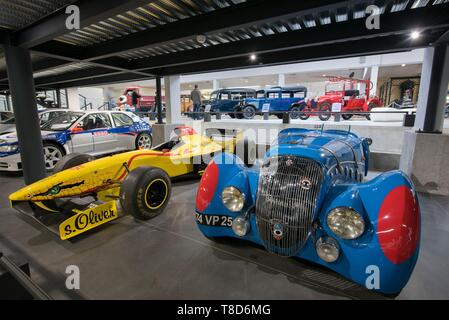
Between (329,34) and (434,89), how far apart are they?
83.6 inches

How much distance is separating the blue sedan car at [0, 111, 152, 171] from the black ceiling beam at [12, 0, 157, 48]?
7.25ft

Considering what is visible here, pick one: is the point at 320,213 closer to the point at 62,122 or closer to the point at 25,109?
the point at 25,109

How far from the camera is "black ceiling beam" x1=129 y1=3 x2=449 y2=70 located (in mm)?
2961

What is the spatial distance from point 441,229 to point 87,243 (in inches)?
164

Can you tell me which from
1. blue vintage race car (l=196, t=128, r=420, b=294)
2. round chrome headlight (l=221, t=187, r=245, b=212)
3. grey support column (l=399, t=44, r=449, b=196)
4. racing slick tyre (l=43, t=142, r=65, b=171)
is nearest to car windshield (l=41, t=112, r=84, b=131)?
racing slick tyre (l=43, t=142, r=65, b=171)

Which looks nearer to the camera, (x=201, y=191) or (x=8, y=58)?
(x=201, y=191)

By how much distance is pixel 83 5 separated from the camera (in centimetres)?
281

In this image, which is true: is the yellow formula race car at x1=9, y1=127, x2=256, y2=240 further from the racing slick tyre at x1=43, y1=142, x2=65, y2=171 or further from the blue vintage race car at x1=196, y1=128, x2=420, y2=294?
the racing slick tyre at x1=43, y1=142, x2=65, y2=171

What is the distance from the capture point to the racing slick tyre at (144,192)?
9.03ft

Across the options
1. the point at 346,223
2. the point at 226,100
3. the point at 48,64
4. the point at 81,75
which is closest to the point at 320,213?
the point at 346,223

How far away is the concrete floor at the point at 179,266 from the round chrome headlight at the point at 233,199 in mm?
543

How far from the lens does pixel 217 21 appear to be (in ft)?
10.2
